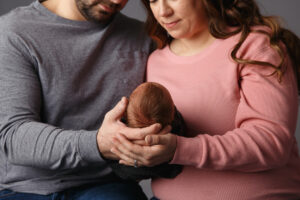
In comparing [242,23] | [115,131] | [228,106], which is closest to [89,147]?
[115,131]

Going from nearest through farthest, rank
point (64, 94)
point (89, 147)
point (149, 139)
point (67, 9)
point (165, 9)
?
point (149, 139)
point (89, 147)
point (165, 9)
point (64, 94)
point (67, 9)

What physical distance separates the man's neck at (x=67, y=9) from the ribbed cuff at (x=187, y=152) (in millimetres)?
725

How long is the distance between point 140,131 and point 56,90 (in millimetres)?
480

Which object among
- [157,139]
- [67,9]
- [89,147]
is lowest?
[89,147]

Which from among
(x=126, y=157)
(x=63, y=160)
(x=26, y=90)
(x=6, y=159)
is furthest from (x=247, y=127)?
(x=6, y=159)

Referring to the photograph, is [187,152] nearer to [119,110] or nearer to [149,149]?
[149,149]

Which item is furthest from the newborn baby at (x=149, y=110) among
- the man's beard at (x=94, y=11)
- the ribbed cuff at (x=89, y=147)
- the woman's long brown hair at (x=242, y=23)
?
the man's beard at (x=94, y=11)

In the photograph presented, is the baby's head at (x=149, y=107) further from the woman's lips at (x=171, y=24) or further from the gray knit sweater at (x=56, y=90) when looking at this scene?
the woman's lips at (x=171, y=24)

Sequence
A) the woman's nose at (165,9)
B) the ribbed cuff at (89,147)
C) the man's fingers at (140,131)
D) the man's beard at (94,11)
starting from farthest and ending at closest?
the man's beard at (94,11), the woman's nose at (165,9), the ribbed cuff at (89,147), the man's fingers at (140,131)

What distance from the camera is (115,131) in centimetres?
128

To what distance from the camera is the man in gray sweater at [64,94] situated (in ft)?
4.55

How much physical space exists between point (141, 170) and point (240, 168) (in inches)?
12.6

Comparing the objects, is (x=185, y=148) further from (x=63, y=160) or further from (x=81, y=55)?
(x=81, y=55)

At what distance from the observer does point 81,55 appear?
5.33 ft
